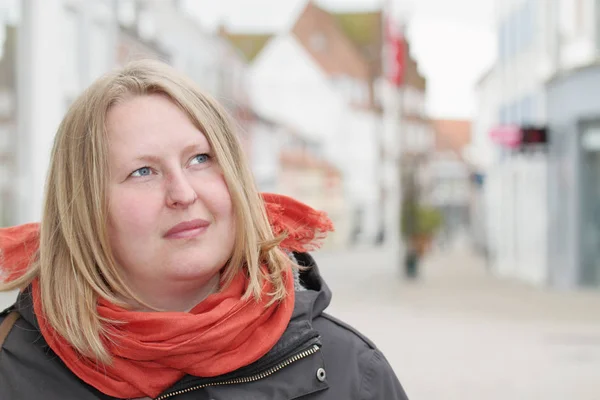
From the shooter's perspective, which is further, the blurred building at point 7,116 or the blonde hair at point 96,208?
the blurred building at point 7,116

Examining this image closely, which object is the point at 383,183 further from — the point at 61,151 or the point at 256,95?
the point at 61,151

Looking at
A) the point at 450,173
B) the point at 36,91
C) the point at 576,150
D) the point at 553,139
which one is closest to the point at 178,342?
the point at 36,91

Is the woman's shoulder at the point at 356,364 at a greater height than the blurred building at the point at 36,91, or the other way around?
the blurred building at the point at 36,91

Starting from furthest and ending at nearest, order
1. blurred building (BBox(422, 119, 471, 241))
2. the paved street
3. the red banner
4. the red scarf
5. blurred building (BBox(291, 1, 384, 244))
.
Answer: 1. blurred building (BBox(422, 119, 471, 241))
2. blurred building (BBox(291, 1, 384, 244))
3. the red banner
4. the paved street
5. the red scarf

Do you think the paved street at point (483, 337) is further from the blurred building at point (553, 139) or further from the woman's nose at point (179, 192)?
the woman's nose at point (179, 192)

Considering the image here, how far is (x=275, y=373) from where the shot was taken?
6.33 feet

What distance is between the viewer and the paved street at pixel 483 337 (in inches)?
344

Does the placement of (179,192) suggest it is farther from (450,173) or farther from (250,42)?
(450,173)

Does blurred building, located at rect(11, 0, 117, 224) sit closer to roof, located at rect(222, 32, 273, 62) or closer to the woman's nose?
the woman's nose

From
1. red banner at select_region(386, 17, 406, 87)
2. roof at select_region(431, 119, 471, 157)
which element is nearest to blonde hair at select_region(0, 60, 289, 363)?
red banner at select_region(386, 17, 406, 87)

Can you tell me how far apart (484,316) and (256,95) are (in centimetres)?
4104

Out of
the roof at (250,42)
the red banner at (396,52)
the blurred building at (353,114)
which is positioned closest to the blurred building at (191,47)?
the red banner at (396,52)

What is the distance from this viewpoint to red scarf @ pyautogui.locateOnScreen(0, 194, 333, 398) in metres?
1.88

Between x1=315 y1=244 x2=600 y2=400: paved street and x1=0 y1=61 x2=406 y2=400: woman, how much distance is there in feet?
20.5
